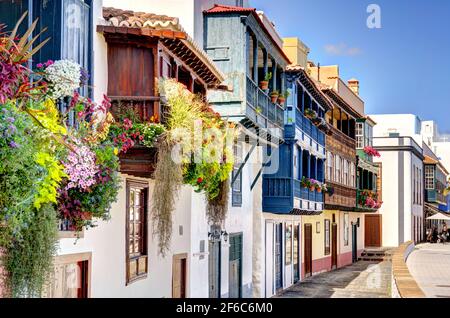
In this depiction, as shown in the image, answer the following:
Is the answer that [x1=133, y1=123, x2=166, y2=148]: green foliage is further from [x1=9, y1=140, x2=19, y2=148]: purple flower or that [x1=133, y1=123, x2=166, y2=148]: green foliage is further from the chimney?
the chimney

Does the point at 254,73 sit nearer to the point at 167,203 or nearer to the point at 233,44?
the point at 233,44

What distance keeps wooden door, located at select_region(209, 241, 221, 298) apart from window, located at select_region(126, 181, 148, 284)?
4.21 m

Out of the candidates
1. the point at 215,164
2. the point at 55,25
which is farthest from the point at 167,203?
the point at 55,25

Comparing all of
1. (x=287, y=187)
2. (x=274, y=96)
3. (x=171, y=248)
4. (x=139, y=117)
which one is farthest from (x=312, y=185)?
(x=139, y=117)

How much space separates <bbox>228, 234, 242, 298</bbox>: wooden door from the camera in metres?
18.8

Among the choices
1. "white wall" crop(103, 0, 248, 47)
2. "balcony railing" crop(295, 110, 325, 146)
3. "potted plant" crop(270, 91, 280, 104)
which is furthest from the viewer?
"balcony railing" crop(295, 110, 325, 146)

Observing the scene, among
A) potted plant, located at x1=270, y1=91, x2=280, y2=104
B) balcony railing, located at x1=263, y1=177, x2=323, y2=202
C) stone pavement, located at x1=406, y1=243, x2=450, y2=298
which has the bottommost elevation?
stone pavement, located at x1=406, y1=243, x2=450, y2=298

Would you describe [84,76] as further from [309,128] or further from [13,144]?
[309,128]

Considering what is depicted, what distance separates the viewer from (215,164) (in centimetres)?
1229

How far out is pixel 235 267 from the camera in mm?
19234

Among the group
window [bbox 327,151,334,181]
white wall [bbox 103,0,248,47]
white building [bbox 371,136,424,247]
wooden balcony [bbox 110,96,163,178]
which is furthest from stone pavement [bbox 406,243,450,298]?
white building [bbox 371,136,424,247]

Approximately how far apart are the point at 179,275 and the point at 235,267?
4.70m

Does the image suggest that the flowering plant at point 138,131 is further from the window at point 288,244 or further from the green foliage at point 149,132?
the window at point 288,244

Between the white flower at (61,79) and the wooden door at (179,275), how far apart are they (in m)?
6.07
